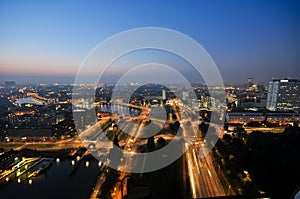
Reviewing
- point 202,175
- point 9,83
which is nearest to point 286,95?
point 202,175

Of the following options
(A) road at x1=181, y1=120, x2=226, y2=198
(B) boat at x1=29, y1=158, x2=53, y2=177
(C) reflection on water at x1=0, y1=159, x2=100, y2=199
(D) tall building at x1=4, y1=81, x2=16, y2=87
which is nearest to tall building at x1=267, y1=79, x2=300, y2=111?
(A) road at x1=181, y1=120, x2=226, y2=198

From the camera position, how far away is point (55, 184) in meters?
2.81

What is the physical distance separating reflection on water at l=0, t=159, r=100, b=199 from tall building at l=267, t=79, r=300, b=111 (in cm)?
765

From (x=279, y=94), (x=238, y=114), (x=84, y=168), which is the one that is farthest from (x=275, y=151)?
(x=279, y=94)

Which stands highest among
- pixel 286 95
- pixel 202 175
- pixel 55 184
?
pixel 286 95

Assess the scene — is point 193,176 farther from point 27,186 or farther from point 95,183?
point 27,186

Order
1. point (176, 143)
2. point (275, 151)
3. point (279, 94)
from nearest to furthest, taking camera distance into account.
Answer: point (275, 151) < point (176, 143) < point (279, 94)

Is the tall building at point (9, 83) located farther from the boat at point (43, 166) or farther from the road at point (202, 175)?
the road at point (202, 175)

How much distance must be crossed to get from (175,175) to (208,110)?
5.26 meters

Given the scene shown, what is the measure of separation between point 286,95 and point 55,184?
856 centimetres

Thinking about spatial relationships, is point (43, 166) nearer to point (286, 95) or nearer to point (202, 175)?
point (202, 175)

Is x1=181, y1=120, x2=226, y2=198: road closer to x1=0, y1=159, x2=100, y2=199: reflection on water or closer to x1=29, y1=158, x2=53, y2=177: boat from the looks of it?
x1=0, y1=159, x2=100, y2=199: reflection on water

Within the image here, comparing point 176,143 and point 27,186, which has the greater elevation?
point 176,143

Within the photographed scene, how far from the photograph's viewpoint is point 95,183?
275 centimetres
